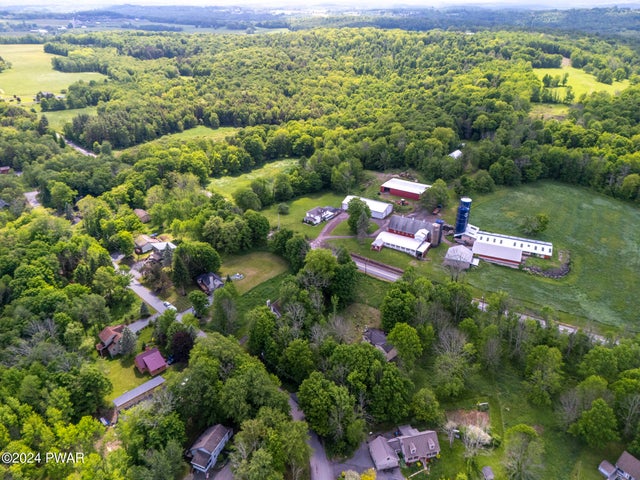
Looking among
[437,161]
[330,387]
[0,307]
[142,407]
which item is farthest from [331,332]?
[437,161]

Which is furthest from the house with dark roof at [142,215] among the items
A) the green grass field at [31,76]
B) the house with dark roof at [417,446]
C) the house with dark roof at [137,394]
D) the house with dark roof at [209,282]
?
the green grass field at [31,76]

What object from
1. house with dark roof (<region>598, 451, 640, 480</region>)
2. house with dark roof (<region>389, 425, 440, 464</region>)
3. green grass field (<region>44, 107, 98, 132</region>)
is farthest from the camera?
green grass field (<region>44, 107, 98, 132</region>)

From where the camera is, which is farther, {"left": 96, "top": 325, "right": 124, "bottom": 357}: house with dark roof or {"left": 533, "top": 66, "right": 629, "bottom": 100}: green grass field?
{"left": 533, "top": 66, "right": 629, "bottom": 100}: green grass field

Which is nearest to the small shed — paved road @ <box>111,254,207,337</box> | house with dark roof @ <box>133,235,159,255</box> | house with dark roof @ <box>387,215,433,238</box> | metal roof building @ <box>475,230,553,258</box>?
paved road @ <box>111,254,207,337</box>

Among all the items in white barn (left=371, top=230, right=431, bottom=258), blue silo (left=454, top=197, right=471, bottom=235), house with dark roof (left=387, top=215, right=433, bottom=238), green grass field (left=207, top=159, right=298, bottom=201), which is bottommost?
green grass field (left=207, top=159, right=298, bottom=201)

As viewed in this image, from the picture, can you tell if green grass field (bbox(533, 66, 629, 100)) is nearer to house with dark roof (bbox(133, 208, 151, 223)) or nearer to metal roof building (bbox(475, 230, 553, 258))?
metal roof building (bbox(475, 230, 553, 258))

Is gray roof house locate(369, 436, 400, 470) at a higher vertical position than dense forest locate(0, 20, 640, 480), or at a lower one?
lower
